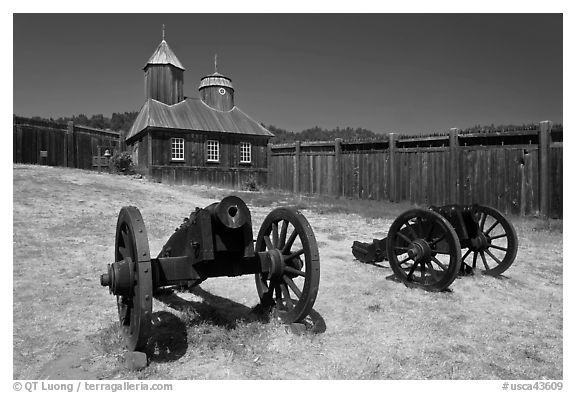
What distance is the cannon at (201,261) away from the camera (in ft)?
10.7

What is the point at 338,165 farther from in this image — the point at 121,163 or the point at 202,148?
the point at 121,163

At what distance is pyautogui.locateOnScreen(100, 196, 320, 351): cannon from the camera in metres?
3.28

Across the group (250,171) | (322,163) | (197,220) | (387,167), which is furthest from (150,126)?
(197,220)

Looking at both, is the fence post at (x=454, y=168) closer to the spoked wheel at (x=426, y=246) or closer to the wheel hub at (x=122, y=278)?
the spoked wheel at (x=426, y=246)

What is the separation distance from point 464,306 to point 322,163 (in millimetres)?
12390

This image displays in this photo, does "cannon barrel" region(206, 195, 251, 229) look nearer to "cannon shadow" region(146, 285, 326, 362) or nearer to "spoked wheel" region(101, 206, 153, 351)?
"spoked wheel" region(101, 206, 153, 351)

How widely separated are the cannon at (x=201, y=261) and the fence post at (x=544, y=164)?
29.9 feet

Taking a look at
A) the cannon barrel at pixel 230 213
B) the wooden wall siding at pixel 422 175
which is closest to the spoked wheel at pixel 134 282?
the cannon barrel at pixel 230 213

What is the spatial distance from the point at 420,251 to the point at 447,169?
26.3ft

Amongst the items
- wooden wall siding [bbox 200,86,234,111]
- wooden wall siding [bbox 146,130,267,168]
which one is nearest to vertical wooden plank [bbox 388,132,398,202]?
wooden wall siding [bbox 146,130,267,168]

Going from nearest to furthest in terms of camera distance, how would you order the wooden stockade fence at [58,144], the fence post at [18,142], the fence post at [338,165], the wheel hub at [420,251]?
the wheel hub at [420,251] → the fence post at [338,165] → the fence post at [18,142] → the wooden stockade fence at [58,144]

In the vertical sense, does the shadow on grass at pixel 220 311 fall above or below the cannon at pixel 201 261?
below

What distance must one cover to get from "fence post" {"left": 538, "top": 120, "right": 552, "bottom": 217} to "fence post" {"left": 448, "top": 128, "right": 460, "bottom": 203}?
7.56 feet

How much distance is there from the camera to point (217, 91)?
24.6 meters
